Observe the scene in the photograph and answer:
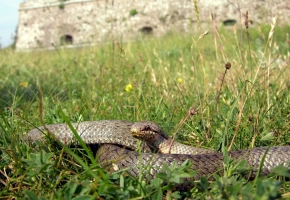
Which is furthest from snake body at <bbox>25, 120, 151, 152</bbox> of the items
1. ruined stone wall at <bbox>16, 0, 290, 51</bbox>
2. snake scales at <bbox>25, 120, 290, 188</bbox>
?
ruined stone wall at <bbox>16, 0, 290, 51</bbox>

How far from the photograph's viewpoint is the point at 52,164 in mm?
1698

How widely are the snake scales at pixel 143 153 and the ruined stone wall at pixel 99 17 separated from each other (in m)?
17.4

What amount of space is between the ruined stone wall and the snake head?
57.2 ft

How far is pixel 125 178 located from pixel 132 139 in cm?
74

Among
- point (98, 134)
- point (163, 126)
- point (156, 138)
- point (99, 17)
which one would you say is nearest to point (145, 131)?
point (156, 138)

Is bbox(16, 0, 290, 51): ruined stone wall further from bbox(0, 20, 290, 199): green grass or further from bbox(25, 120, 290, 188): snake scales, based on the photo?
bbox(25, 120, 290, 188): snake scales

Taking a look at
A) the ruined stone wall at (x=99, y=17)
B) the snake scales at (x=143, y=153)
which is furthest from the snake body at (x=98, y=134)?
the ruined stone wall at (x=99, y=17)

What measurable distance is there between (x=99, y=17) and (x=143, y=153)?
21.7 m

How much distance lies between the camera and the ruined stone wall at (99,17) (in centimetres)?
2012

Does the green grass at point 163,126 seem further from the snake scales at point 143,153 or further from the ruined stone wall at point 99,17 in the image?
the ruined stone wall at point 99,17

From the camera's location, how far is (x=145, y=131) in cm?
234

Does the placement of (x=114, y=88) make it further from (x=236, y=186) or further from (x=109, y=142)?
(x=236, y=186)

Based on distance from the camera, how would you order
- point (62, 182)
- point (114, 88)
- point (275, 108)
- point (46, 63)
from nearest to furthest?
point (62, 182) < point (275, 108) < point (114, 88) < point (46, 63)

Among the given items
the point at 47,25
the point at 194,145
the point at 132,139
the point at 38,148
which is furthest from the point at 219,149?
the point at 47,25
